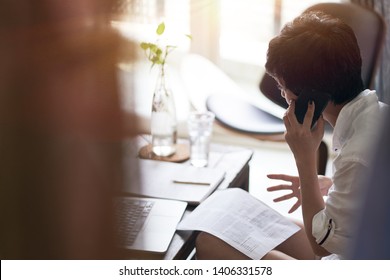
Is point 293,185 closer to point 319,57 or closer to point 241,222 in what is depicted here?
point 241,222

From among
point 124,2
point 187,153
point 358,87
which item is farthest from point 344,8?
point 124,2

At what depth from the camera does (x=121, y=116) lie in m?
0.31

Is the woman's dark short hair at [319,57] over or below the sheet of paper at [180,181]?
over

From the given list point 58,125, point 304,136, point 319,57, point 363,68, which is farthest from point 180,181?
point 58,125

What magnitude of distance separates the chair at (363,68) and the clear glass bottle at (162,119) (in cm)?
52

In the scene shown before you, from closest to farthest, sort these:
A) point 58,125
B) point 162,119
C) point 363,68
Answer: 1. point 58,125
2. point 162,119
3. point 363,68

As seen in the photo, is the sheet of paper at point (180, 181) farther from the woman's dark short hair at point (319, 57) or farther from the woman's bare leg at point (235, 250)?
the woman's dark short hair at point (319, 57)

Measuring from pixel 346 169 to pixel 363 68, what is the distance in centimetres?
111

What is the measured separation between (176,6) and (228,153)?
52.6 inches

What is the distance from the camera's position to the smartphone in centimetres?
115

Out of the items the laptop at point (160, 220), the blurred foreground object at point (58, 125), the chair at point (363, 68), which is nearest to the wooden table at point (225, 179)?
the laptop at point (160, 220)

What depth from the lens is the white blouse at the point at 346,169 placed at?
1.08m

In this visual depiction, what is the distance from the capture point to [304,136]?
117 centimetres

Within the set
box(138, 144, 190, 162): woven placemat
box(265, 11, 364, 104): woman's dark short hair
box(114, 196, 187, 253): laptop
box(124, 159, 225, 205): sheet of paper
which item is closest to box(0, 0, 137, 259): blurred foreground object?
box(114, 196, 187, 253): laptop
